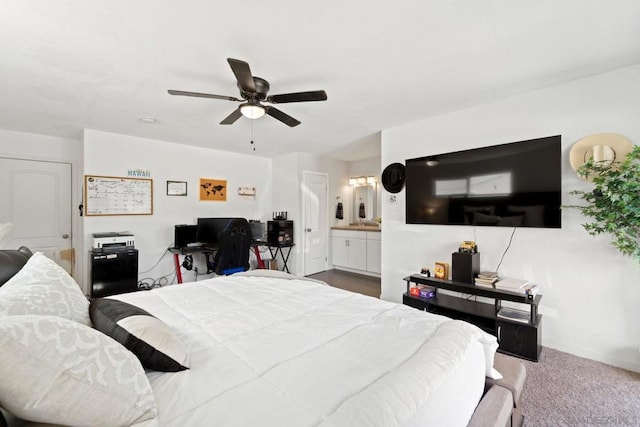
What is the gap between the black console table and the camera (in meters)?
2.32

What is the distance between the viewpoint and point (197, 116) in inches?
127

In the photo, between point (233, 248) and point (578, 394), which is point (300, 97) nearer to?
point (233, 248)

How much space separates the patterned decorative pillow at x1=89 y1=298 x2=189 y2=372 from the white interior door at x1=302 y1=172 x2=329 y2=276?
13.5ft

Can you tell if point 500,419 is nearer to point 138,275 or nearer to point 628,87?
point 628,87

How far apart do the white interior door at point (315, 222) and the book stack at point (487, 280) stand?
3119mm

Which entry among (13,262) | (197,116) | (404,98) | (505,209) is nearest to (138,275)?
(197,116)

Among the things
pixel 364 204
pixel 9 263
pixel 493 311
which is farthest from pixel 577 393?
pixel 364 204

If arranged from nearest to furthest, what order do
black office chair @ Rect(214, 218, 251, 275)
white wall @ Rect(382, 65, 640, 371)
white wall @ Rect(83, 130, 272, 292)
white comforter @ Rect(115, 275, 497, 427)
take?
white comforter @ Rect(115, 275, 497, 427)
white wall @ Rect(382, 65, 640, 371)
black office chair @ Rect(214, 218, 251, 275)
white wall @ Rect(83, 130, 272, 292)

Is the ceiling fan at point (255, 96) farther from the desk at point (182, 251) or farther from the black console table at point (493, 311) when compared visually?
the desk at point (182, 251)

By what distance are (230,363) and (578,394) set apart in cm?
235

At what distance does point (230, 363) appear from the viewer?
1041 millimetres

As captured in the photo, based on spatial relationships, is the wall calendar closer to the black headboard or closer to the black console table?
the black headboard

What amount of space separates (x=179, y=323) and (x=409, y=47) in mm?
2214

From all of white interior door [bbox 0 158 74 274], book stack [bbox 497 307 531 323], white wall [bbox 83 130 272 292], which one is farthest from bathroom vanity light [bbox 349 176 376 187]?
white interior door [bbox 0 158 74 274]
